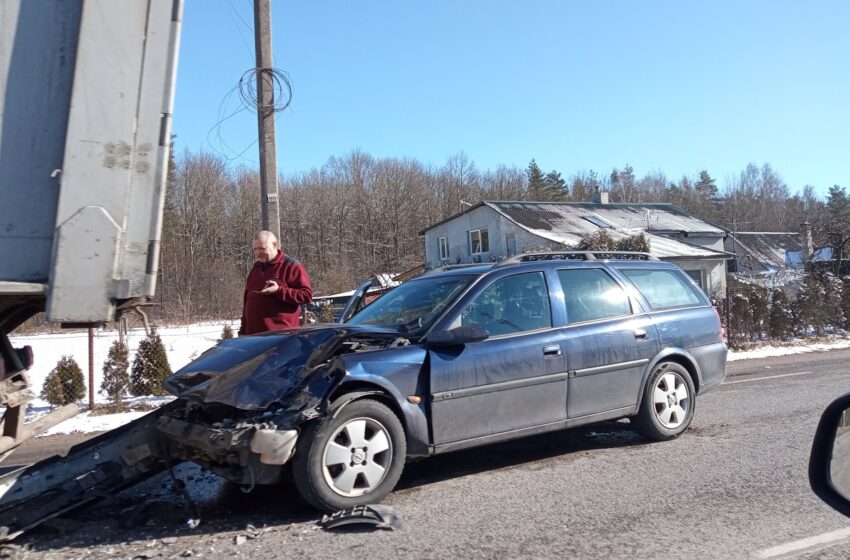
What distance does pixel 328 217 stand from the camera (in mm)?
55594

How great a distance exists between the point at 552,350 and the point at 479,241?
29859 millimetres

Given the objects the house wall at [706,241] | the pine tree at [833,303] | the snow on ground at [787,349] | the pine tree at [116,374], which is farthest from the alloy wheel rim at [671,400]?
the house wall at [706,241]

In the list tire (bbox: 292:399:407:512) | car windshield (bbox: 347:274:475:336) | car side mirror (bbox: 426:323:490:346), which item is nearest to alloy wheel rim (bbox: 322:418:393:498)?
tire (bbox: 292:399:407:512)

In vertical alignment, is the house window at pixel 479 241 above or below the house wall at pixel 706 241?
above

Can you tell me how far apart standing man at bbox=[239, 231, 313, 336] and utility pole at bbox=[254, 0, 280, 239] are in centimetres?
331

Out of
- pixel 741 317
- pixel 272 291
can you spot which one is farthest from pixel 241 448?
pixel 741 317

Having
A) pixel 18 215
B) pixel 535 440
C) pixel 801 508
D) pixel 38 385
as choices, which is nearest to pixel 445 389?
pixel 535 440

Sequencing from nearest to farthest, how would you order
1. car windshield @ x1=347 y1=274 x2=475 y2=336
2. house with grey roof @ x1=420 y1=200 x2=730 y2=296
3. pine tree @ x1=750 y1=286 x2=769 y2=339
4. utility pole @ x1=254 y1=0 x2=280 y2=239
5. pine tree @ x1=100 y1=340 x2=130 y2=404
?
car windshield @ x1=347 y1=274 x2=475 y2=336
utility pole @ x1=254 y1=0 x2=280 y2=239
pine tree @ x1=100 y1=340 x2=130 y2=404
pine tree @ x1=750 y1=286 x2=769 y2=339
house with grey roof @ x1=420 y1=200 x2=730 y2=296

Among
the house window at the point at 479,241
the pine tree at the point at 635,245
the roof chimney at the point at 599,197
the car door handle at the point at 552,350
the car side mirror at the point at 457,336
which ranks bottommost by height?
the car door handle at the point at 552,350

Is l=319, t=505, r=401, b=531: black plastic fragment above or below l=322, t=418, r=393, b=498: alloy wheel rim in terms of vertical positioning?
below

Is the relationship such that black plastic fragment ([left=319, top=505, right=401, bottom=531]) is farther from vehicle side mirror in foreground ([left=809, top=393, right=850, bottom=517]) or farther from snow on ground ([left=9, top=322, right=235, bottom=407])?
snow on ground ([left=9, top=322, right=235, bottom=407])

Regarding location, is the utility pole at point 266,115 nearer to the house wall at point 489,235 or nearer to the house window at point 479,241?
the house wall at point 489,235

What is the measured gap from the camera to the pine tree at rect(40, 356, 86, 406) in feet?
32.3

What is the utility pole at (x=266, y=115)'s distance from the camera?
9312 millimetres
